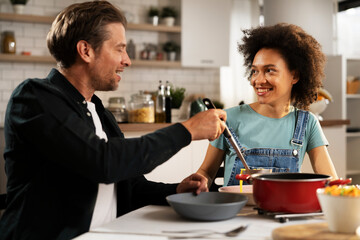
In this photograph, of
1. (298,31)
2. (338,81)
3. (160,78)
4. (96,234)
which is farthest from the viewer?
(160,78)

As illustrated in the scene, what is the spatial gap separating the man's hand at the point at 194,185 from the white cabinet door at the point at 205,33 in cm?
447

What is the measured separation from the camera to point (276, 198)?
57.4 inches

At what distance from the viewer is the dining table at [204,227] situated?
1.27m

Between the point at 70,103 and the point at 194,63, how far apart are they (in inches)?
182

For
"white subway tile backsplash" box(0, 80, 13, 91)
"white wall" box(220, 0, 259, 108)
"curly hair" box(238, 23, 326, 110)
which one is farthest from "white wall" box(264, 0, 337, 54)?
"curly hair" box(238, 23, 326, 110)

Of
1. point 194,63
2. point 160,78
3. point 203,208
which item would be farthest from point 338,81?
point 203,208

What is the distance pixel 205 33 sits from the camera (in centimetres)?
628

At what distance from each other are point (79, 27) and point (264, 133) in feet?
3.20

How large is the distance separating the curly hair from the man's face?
2.61 ft

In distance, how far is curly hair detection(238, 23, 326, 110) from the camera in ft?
7.89

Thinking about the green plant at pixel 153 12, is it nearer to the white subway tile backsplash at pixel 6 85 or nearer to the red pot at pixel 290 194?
the white subway tile backsplash at pixel 6 85

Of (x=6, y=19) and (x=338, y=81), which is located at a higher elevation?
(x=6, y=19)

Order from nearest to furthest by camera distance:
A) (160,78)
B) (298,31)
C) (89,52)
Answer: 1. (89,52)
2. (298,31)
3. (160,78)

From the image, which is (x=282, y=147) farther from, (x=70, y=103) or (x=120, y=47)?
(x=70, y=103)
